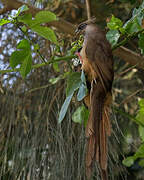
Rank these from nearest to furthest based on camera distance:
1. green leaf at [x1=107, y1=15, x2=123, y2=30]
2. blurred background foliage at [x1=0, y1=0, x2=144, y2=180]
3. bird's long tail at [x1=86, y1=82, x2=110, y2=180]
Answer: bird's long tail at [x1=86, y1=82, x2=110, y2=180] → green leaf at [x1=107, y1=15, x2=123, y2=30] → blurred background foliage at [x1=0, y1=0, x2=144, y2=180]

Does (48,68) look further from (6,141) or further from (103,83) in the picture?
(103,83)

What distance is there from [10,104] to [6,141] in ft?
0.41

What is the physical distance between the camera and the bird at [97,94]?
449mm

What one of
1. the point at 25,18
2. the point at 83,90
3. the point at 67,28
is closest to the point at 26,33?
the point at 25,18

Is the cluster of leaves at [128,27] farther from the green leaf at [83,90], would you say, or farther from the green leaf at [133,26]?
the green leaf at [83,90]

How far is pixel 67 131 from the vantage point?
2.83ft

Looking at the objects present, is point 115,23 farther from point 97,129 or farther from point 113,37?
point 97,129

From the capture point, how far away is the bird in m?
0.45

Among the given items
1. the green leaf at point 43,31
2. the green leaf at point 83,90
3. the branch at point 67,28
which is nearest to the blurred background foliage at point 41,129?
the branch at point 67,28

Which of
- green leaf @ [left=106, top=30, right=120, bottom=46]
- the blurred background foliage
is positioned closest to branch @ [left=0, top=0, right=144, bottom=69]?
the blurred background foliage

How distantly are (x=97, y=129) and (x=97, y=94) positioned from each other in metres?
0.06

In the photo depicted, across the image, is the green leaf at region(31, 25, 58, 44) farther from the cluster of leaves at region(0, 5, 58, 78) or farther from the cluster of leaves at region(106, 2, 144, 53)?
the cluster of leaves at region(106, 2, 144, 53)

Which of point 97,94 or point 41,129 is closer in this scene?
point 97,94

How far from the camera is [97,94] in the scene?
0.47 m
